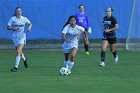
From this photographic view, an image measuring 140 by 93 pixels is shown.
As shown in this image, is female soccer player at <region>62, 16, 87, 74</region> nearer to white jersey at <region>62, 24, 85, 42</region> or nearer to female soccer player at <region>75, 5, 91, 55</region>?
white jersey at <region>62, 24, 85, 42</region>

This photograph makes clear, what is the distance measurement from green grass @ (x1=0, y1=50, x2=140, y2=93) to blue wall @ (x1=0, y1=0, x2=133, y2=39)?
2.52 meters

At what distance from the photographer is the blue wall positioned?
24.1 m

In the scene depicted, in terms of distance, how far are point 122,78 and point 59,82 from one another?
6.18 ft

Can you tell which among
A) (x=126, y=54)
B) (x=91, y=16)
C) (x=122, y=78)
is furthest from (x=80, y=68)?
(x=91, y=16)

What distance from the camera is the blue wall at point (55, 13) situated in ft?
79.0

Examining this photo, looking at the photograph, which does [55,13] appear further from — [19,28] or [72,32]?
[72,32]

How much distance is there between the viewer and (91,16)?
961 inches

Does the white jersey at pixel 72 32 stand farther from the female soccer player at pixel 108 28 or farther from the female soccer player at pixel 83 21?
the female soccer player at pixel 83 21

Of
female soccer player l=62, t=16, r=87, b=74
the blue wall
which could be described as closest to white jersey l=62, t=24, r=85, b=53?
female soccer player l=62, t=16, r=87, b=74

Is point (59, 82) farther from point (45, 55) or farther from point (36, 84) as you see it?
point (45, 55)

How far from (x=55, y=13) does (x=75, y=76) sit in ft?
30.5

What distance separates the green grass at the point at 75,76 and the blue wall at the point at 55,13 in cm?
252

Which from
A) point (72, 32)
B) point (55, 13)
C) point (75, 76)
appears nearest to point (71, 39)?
point (72, 32)

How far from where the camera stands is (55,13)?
24.3 meters
